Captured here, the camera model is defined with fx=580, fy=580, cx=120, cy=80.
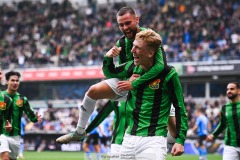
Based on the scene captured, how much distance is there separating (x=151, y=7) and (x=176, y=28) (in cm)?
379

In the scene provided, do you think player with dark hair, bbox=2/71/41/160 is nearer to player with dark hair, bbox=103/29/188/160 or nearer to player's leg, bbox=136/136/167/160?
player with dark hair, bbox=103/29/188/160

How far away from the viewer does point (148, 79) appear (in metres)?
6.21

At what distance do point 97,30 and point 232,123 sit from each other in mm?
26846

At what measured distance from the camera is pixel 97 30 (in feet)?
123

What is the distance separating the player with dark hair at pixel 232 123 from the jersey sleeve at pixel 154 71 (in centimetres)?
500

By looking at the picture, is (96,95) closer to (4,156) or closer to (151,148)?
(151,148)

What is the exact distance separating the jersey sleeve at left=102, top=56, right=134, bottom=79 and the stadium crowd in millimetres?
22978

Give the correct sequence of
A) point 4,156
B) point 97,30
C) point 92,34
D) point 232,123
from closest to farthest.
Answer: point 4,156
point 232,123
point 92,34
point 97,30

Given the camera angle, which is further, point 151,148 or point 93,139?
point 93,139

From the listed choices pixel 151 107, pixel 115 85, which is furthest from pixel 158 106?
pixel 115 85

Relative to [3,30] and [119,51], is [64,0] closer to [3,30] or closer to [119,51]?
[3,30]

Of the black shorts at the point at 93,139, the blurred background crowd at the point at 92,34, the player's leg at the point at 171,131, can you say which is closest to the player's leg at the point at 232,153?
the player's leg at the point at 171,131

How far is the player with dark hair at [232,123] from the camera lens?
425 inches

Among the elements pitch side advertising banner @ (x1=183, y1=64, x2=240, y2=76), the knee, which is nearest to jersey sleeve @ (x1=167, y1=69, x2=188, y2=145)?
the knee
